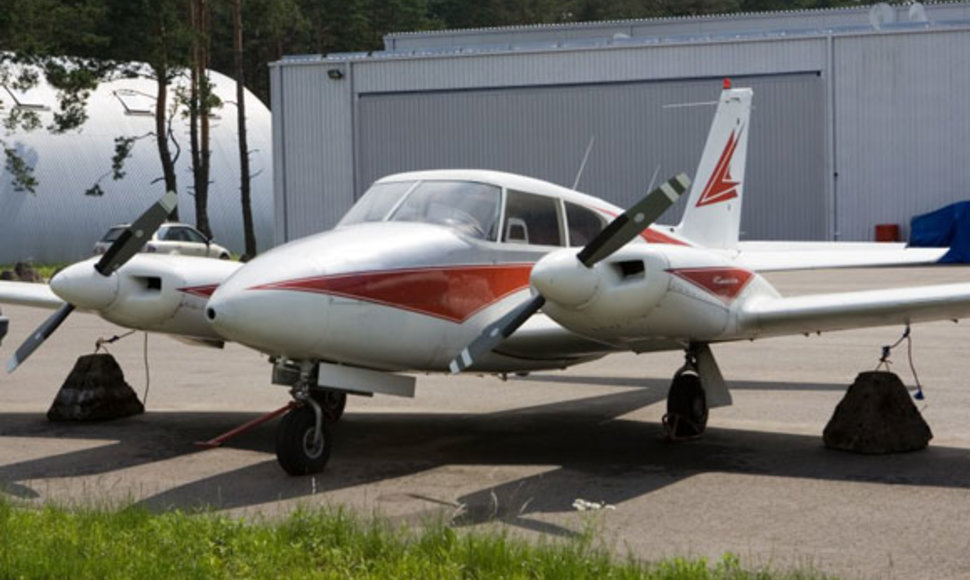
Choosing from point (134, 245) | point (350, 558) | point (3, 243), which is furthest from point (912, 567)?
point (3, 243)

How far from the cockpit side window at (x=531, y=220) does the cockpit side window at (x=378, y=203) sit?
94 cm

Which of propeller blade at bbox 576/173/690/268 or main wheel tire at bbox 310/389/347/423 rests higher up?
propeller blade at bbox 576/173/690/268

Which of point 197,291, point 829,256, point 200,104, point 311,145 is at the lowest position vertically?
point 197,291

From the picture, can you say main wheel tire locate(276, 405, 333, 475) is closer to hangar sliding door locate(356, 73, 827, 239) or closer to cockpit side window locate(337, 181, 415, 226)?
cockpit side window locate(337, 181, 415, 226)

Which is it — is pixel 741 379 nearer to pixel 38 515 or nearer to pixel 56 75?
pixel 38 515

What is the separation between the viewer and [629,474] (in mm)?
10820

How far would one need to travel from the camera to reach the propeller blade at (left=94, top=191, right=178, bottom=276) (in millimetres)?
12742

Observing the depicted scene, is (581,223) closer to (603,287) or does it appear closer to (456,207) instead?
(456,207)

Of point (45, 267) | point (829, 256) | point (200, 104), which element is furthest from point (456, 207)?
point (45, 267)

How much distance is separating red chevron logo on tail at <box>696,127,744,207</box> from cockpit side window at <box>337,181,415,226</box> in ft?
16.5

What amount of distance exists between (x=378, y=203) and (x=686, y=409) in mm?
3338

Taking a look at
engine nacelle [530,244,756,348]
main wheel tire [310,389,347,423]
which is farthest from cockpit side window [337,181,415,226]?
main wheel tire [310,389,347,423]

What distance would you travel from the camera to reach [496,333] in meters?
10.9

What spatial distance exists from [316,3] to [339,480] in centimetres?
8119
